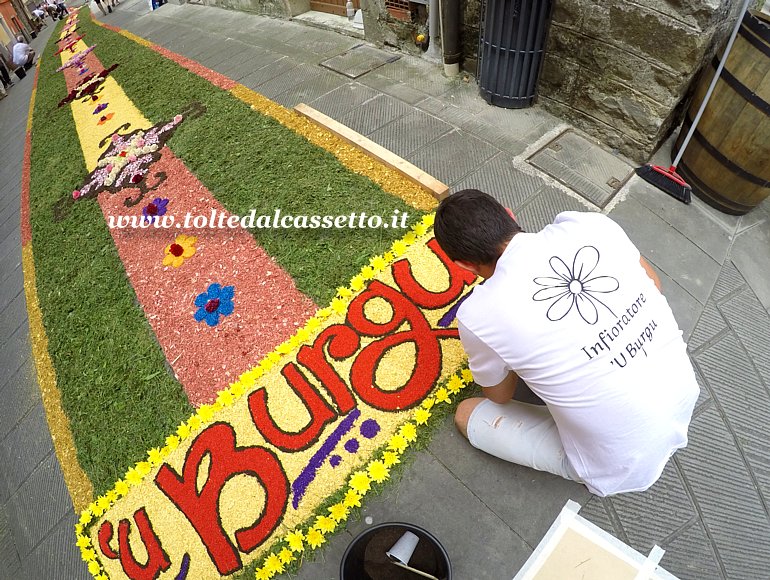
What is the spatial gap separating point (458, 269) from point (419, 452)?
4.27ft

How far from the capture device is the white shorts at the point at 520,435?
1.99 metres

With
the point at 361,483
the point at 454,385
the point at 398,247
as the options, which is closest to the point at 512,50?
the point at 398,247

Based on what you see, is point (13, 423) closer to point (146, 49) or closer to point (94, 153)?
point (94, 153)

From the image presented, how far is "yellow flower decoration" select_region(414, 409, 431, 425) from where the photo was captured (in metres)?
2.45

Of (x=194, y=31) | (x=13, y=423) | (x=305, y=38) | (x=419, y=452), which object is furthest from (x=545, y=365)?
(x=194, y=31)

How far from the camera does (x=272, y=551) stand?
87.0 inches

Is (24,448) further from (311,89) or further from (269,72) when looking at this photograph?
(269,72)

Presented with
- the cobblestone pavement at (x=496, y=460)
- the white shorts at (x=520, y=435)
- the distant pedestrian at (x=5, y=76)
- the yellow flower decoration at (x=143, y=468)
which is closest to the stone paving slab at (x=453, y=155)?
the cobblestone pavement at (x=496, y=460)

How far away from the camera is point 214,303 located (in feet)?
10.9

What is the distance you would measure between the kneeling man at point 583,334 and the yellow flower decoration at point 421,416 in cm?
75

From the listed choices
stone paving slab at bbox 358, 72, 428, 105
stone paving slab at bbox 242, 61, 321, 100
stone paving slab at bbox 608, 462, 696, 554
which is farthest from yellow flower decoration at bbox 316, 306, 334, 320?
stone paving slab at bbox 242, 61, 321, 100

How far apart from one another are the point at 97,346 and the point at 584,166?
14.1ft

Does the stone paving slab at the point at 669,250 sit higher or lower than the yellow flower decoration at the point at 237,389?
higher

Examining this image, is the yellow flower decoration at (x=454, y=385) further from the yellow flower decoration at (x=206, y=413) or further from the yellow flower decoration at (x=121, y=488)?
the yellow flower decoration at (x=121, y=488)
